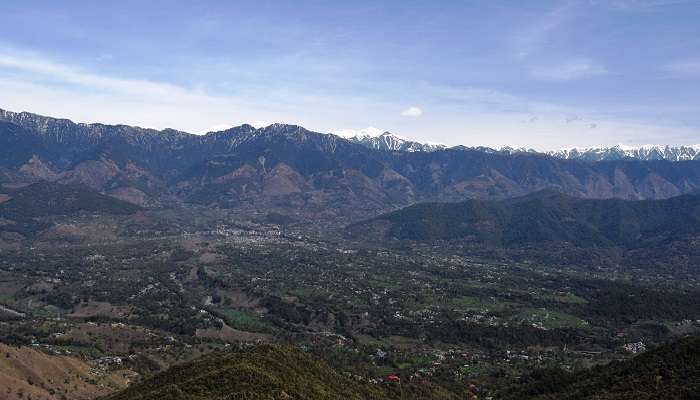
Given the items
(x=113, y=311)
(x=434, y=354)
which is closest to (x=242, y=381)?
(x=434, y=354)

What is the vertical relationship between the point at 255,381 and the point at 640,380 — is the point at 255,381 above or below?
below

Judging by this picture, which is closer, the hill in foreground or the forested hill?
the hill in foreground

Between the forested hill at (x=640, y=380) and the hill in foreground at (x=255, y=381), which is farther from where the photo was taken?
the forested hill at (x=640, y=380)

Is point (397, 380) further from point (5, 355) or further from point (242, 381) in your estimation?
point (5, 355)

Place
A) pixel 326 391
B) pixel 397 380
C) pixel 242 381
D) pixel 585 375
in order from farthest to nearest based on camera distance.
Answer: pixel 397 380, pixel 585 375, pixel 326 391, pixel 242 381

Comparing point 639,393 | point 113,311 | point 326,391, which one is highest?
point 639,393

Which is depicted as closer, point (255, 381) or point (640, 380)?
point (255, 381)

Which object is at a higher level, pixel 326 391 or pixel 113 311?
pixel 326 391

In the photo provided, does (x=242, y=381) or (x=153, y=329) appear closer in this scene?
(x=242, y=381)
